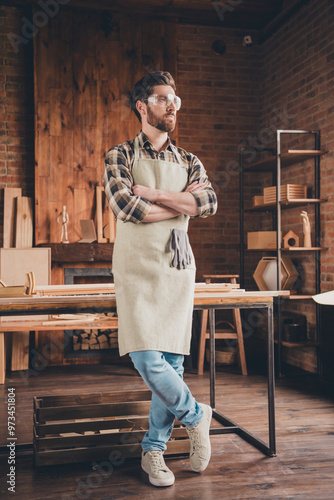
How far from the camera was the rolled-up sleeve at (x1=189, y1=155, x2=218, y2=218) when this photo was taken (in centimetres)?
246

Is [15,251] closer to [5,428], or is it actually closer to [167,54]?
[5,428]

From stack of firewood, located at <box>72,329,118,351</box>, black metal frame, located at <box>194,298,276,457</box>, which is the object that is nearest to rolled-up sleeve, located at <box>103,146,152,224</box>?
black metal frame, located at <box>194,298,276,457</box>

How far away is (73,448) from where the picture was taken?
2.71 meters

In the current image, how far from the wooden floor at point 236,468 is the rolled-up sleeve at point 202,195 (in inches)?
48.7

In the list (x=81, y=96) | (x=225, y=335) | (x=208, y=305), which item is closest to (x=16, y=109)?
(x=81, y=96)

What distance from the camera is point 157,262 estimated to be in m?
2.38

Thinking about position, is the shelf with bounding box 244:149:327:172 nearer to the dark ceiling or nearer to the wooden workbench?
the dark ceiling

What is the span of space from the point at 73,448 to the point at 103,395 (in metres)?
0.46

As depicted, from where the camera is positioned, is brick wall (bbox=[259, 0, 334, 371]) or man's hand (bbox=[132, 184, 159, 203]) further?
brick wall (bbox=[259, 0, 334, 371])

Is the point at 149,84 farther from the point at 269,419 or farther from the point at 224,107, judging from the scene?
the point at 224,107

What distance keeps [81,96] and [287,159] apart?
210 centimetres

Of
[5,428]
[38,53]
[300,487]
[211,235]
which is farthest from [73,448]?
[38,53]

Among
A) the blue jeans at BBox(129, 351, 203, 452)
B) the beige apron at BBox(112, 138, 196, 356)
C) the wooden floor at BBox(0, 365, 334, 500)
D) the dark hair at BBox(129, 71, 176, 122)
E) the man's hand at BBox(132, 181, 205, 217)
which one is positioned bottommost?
the wooden floor at BBox(0, 365, 334, 500)

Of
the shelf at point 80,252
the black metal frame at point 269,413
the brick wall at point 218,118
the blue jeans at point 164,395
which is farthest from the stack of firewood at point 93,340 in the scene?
the blue jeans at point 164,395
